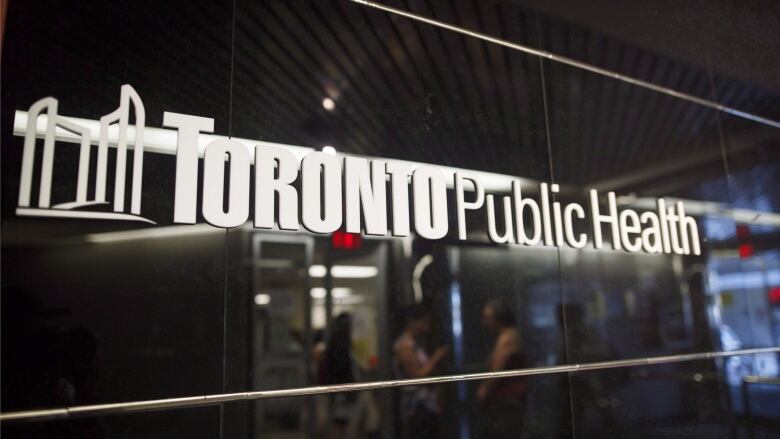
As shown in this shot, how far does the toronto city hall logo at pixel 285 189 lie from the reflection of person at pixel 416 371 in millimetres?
433

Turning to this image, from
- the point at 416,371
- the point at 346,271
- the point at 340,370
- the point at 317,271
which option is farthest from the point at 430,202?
the point at 340,370

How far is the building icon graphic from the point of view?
1984mm

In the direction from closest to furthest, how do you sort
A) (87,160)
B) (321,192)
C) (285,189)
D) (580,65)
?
(87,160) → (285,189) → (321,192) → (580,65)

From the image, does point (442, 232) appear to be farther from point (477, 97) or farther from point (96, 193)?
point (96, 193)

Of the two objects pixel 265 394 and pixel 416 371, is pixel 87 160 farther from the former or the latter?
pixel 416 371

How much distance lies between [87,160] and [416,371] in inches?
66.4

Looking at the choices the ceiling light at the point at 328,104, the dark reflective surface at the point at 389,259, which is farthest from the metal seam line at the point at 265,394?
the ceiling light at the point at 328,104

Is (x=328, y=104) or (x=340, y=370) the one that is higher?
(x=328, y=104)

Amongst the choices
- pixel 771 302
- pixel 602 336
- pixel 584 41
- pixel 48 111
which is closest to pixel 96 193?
pixel 48 111

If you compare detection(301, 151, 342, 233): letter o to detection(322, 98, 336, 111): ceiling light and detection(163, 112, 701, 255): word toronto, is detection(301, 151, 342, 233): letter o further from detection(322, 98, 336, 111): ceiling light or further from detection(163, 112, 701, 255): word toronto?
detection(322, 98, 336, 111): ceiling light

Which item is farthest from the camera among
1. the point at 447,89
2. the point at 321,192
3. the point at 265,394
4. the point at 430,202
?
the point at 447,89

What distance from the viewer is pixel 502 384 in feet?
9.30

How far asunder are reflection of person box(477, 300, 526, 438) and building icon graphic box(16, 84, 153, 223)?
1791 millimetres

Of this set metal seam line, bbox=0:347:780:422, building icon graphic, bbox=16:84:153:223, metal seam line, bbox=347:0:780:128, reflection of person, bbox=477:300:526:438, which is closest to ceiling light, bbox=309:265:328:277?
metal seam line, bbox=0:347:780:422
